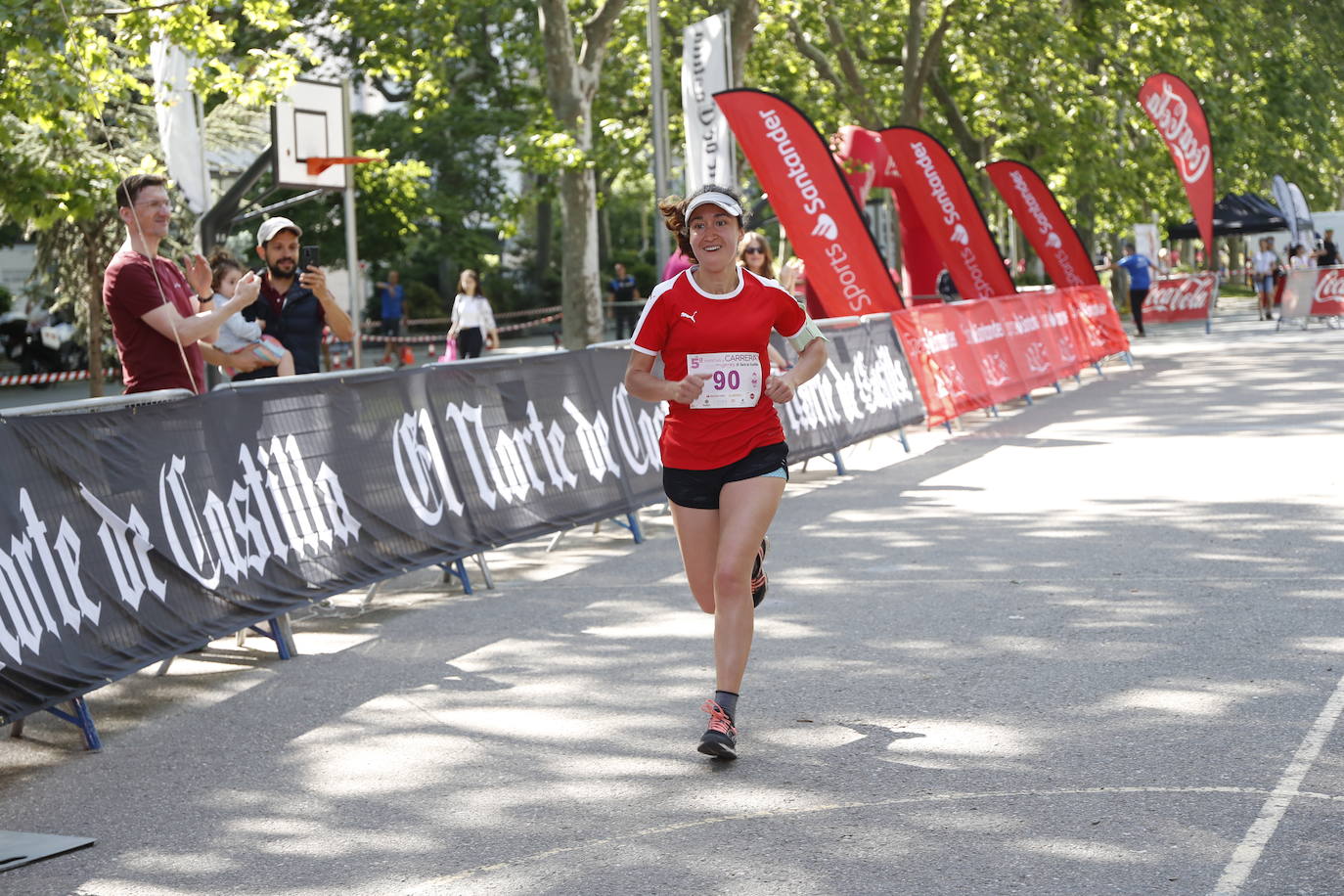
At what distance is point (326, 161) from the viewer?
18.7m

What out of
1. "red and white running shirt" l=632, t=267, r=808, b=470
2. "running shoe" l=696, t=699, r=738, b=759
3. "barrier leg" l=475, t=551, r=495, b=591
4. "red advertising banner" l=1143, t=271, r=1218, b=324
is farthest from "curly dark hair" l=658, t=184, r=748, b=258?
"red advertising banner" l=1143, t=271, r=1218, b=324

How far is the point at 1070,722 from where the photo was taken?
6.37 metres

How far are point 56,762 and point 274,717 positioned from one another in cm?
88

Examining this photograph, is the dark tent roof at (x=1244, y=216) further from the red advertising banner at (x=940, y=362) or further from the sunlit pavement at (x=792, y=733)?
the sunlit pavement at (x=792, y=733)

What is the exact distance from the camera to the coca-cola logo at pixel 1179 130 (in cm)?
2903

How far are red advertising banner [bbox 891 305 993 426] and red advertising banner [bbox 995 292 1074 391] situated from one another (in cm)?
160

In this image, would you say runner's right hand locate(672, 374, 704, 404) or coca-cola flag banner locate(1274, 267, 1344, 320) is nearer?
runner's right hand locate(672, 374, 704, 404)

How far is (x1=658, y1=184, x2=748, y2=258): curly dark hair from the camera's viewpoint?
6.43 m

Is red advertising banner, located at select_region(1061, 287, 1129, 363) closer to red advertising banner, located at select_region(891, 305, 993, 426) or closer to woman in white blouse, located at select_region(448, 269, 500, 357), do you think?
red advertising banner, located at select_region(891, 305, 993, 426)

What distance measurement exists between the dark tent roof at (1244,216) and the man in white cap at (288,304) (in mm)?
39399

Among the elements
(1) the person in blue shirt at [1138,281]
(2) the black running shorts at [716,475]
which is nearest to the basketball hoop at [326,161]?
(2) the black running shorts at [716,475]

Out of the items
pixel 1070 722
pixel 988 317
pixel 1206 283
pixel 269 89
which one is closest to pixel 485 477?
pixel 1070 722

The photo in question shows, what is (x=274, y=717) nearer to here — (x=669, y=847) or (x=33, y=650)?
(x=33, y=650)

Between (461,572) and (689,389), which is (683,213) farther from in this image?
(461,572)
